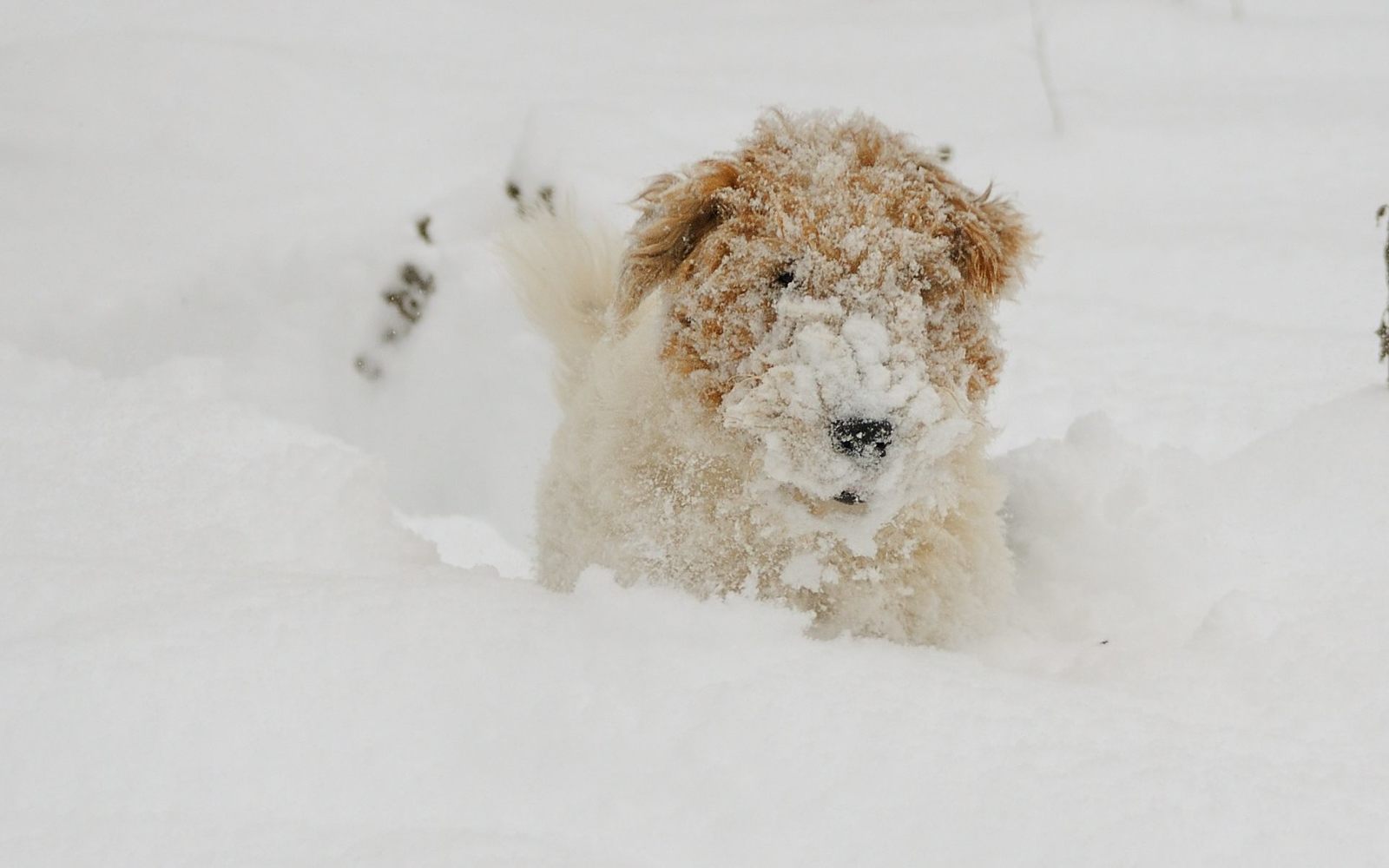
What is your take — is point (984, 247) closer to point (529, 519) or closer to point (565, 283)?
point (565, 283)

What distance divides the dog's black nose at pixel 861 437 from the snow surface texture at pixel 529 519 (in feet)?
1.23

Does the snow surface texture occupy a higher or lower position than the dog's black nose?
lower

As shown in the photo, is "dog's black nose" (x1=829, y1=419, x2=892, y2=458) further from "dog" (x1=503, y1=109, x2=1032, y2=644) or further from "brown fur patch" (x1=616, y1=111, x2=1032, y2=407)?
"brown fur patch" (x1=616, y1=111, x2=1032, y2=407)

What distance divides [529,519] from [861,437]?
119 inches

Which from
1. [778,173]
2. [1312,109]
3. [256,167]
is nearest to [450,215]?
[256,167]

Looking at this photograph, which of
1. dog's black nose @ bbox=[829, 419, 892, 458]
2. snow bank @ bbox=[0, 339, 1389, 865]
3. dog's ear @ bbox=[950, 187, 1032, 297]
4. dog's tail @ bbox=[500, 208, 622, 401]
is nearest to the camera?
snow bank @ bbox=[0, 339, 1389, 865]

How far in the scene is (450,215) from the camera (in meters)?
5.60

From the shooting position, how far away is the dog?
6.52 ft

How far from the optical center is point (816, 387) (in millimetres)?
1956

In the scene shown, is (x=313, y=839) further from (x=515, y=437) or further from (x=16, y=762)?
(x=515, y=437)

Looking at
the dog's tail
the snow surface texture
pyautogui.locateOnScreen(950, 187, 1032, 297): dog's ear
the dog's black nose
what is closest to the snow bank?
the snow surface texture

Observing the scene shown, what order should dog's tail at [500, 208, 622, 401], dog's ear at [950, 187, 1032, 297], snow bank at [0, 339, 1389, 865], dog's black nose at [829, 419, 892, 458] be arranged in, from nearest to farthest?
snow bank at [0, 339, 1389, 865] < dog's black nose at [829, 419, 892, 458] < dog's ear at [950, 187, 1032, 297] < dog's tail at [500, 208, 622, 401]

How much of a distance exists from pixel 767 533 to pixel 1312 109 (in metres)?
6.20

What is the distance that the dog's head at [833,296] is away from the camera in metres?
1.96
